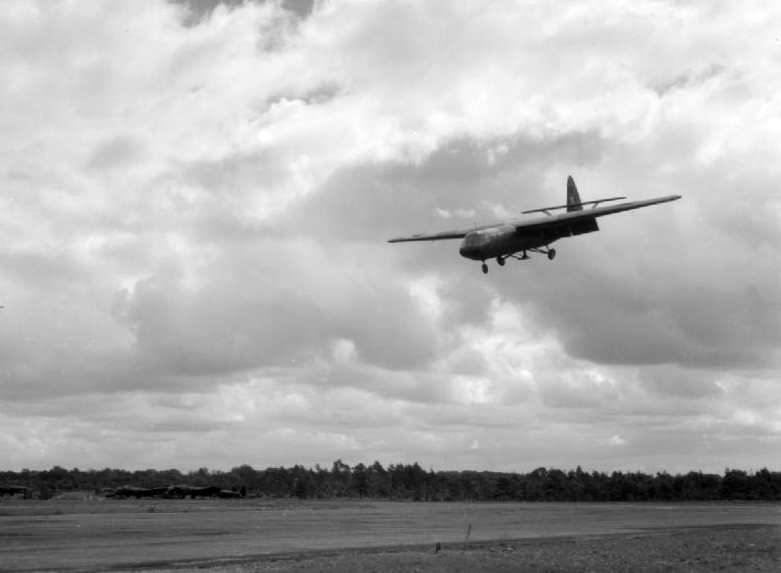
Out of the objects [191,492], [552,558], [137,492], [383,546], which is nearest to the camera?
[552,558]

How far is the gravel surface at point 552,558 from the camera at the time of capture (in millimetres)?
32906

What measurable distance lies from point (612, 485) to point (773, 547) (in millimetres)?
124766

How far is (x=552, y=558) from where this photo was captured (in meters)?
36.7

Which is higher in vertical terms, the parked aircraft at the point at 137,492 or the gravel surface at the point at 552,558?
the parked aircraft at the point at 137,492

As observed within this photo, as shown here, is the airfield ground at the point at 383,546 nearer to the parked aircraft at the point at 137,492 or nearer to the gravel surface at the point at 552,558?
the gravel surface at the point at 552,558

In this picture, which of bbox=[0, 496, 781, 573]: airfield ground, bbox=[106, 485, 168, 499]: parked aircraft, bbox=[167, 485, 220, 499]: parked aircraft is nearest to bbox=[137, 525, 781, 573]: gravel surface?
bbox=[0, 496, 781, 573]: airfield ground

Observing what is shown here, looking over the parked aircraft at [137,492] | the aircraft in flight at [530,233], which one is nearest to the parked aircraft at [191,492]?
the parked aircraft at [137,492]

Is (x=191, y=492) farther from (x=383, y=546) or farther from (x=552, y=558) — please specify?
(x=552, y=558)

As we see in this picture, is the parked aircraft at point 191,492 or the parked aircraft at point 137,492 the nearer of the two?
the parked aircraft at point 191,492

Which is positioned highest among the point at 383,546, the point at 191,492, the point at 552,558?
the point at 191,492

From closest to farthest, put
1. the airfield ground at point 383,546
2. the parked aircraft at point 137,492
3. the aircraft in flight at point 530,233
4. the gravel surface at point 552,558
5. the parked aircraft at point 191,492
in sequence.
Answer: the gravel surface at point 552,558
the airfield ground at point 383,546
the aircraft in flight at point 530,233
the parked aircraft at point 191,492
the parked aircraft at point 137,492

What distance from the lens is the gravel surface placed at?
108 feet

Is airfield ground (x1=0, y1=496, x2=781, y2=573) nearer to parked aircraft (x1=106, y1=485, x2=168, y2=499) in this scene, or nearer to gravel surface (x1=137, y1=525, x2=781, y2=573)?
gravel surface (x1=137, y1=525, x2=781, y2=573)

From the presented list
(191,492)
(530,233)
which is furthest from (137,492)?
(530,233)
